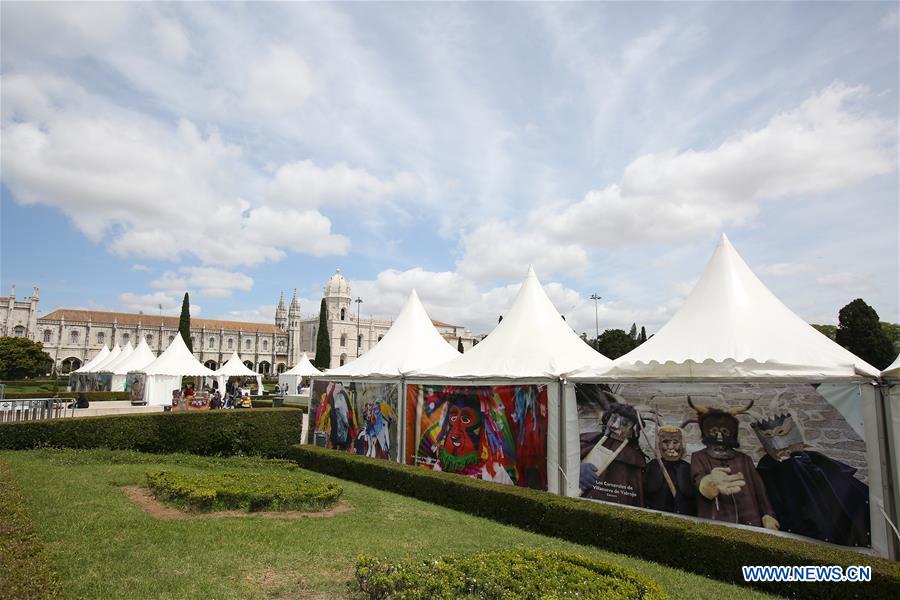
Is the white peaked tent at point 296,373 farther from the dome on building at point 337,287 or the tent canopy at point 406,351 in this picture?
the dome on building at point 337,287

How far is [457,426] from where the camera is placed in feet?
33.3

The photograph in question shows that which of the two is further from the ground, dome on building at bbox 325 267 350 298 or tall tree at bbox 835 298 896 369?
dome on building at bbox 325 267 350 298

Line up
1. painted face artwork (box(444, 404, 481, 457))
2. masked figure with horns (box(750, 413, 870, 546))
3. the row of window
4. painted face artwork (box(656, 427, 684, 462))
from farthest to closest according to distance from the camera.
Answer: the row of window < painted face artwork (box(444, 404, 481, 457)) < painted face artwork (box(656, 427, 684, 462)) < masked figure with horns (box(750, 413, 870, 546))

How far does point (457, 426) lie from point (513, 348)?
1853 mm

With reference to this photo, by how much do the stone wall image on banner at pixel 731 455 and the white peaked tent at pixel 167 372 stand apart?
25.7m

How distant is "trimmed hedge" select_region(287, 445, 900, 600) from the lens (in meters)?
Answer: 4.89

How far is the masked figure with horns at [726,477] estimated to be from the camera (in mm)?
6418

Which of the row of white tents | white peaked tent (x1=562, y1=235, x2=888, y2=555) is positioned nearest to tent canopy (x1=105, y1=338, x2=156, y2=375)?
the row of white tents

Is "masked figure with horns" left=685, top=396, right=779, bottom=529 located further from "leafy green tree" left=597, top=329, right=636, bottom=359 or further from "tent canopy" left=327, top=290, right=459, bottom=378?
"leafy green tree" left=597, top=329, right=636, bottom=359

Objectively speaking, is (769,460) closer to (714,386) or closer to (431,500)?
(714,386)

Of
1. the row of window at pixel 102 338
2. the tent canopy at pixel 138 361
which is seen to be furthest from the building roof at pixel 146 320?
the tent canopy at pixel 138 361

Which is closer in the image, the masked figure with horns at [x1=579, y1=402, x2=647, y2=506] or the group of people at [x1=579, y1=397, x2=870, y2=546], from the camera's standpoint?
the group of people at [x1=579, y1=397, x2=870, y2=546]

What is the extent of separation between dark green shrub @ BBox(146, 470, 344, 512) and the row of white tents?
10.8 feet

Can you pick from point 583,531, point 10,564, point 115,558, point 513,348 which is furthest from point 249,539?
point 513,348
